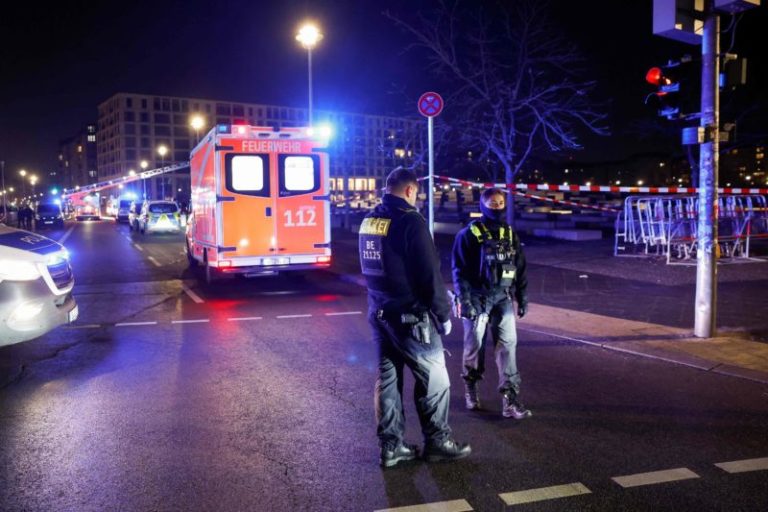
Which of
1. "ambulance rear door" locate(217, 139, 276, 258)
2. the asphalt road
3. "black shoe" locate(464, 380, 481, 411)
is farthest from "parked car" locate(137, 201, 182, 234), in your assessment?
"black shoe" locate(464, 380, 481, 411)

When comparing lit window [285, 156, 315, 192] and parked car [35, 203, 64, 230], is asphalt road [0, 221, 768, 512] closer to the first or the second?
lit window [285, 156, 315, 192]

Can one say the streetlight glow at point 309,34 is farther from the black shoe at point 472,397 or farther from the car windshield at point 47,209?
the car windshield at point 47,209

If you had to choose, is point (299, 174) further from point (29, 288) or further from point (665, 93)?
point (665, 93)

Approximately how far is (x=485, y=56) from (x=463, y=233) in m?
15.9

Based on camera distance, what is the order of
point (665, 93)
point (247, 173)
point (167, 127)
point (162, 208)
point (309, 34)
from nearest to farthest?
1. point (665, 93)
2. point (247, 173)
3. point (309, 34)
4. point (162, 208)
5. point (167, 127)

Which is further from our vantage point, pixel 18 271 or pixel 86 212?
pixel 86 212

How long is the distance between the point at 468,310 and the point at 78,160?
182m

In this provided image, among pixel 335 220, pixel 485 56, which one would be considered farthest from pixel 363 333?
pixel 335 220

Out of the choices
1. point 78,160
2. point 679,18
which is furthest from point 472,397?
point 78,160

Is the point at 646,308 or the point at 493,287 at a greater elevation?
the point at 493,287

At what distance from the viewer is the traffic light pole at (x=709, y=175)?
7.65 meters

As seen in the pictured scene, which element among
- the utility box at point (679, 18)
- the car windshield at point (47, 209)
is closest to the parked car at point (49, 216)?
the car windshield at point (47, 209)

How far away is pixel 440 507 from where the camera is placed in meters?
3.84

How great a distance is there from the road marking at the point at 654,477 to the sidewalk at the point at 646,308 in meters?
2.66
